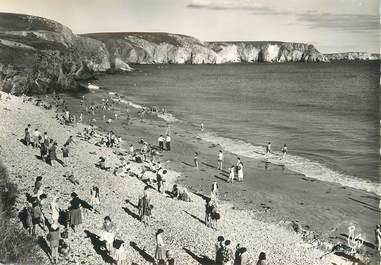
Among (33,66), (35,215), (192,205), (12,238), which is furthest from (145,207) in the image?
(33,66)

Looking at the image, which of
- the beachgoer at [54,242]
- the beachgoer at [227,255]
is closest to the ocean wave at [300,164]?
the beachgoer at [227,255]

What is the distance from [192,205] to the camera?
21.7 m

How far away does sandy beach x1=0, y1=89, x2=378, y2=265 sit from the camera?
16875 mm

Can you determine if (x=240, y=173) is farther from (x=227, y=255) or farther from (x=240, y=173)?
(x=227, y=255)

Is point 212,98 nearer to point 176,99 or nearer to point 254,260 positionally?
point 176,99

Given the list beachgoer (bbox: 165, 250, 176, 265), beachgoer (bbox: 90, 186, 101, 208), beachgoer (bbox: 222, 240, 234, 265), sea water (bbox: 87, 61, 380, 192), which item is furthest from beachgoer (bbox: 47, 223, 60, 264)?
sea water (bbox: 87, 61, 380, 192)

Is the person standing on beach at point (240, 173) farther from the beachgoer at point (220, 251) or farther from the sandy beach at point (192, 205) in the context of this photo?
the beachgoer at point (220, 251)

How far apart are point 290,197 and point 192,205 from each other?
6.28m

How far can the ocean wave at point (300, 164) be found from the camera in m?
27.8

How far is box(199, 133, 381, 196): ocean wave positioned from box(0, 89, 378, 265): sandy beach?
1.25 meters

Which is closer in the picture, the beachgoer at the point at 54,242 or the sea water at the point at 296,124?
the beachgoer at the point at 54,242

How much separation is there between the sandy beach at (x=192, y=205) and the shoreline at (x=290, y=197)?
0.17 ft

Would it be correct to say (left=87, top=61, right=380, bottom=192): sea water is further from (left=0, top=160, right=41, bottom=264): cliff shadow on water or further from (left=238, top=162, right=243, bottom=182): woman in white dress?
(left=0, top=160, right=41, bottom=264): cliff shadow on water

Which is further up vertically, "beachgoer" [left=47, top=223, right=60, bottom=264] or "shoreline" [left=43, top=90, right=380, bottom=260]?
"beachgoer" [left=47, top=223, right=60, bottom=264]
